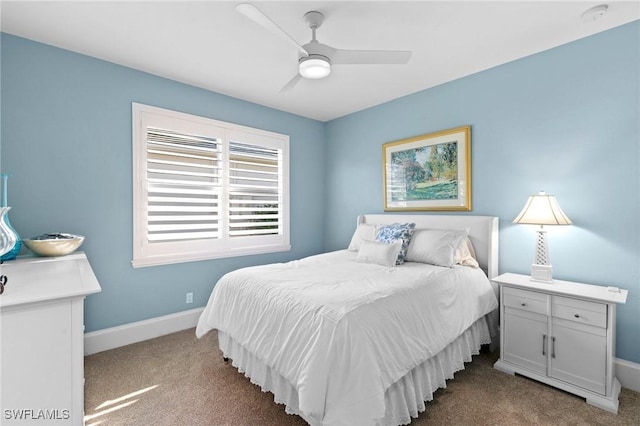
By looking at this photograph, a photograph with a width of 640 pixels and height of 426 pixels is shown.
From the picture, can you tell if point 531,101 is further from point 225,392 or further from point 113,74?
point 113,74

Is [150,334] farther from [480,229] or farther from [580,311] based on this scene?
[580,311]

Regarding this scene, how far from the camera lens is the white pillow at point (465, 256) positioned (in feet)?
9.01

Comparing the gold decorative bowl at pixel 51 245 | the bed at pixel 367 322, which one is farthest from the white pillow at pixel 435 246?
the gold decorative bowl at pixel 51 245

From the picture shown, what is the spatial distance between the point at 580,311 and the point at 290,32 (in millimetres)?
2903

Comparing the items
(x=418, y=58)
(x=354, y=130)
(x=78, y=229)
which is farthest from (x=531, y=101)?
(x=78, y=229)

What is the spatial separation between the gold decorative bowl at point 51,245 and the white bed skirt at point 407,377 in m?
1.33

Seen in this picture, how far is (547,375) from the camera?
7.17 feet

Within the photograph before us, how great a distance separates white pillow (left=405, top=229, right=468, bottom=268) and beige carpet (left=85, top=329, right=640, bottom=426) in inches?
35.0

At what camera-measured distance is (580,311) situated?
2.06 meters

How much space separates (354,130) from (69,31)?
3.14 metres

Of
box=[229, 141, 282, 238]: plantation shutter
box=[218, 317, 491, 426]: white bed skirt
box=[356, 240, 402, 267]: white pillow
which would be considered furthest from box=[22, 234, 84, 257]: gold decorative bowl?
box=[356, 240, 402, 267]: white pillow

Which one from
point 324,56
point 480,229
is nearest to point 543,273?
point 480,229

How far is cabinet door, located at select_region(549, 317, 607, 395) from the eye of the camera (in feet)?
6.48

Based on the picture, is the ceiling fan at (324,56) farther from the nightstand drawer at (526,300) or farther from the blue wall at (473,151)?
the nightstand drawer at (526,300)
